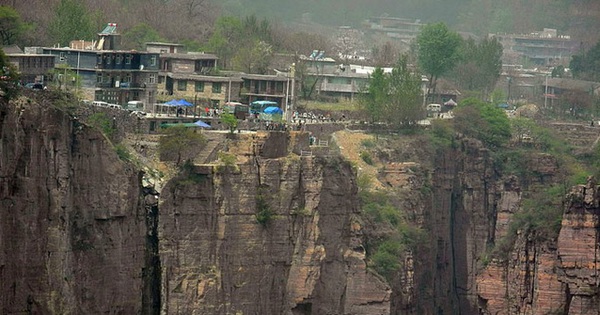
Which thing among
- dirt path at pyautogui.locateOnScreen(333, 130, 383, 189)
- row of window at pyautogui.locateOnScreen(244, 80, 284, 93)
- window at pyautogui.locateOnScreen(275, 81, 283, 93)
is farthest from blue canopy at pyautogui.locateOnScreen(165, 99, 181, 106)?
window at pyautogui.locateOnScreen(275, 81, 283, 93)

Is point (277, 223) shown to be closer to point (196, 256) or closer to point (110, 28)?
point (196, 256)

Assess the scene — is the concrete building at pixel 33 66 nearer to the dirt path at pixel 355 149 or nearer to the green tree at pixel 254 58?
the dirt path at pixel 355 149

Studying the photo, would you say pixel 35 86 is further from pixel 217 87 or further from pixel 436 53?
pixel 436 53

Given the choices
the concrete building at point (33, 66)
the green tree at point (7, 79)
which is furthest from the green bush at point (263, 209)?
the green tree at point (7, 79)

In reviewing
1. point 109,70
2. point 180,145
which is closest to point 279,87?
point 109,70

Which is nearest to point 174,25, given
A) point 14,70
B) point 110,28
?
point 110,28
